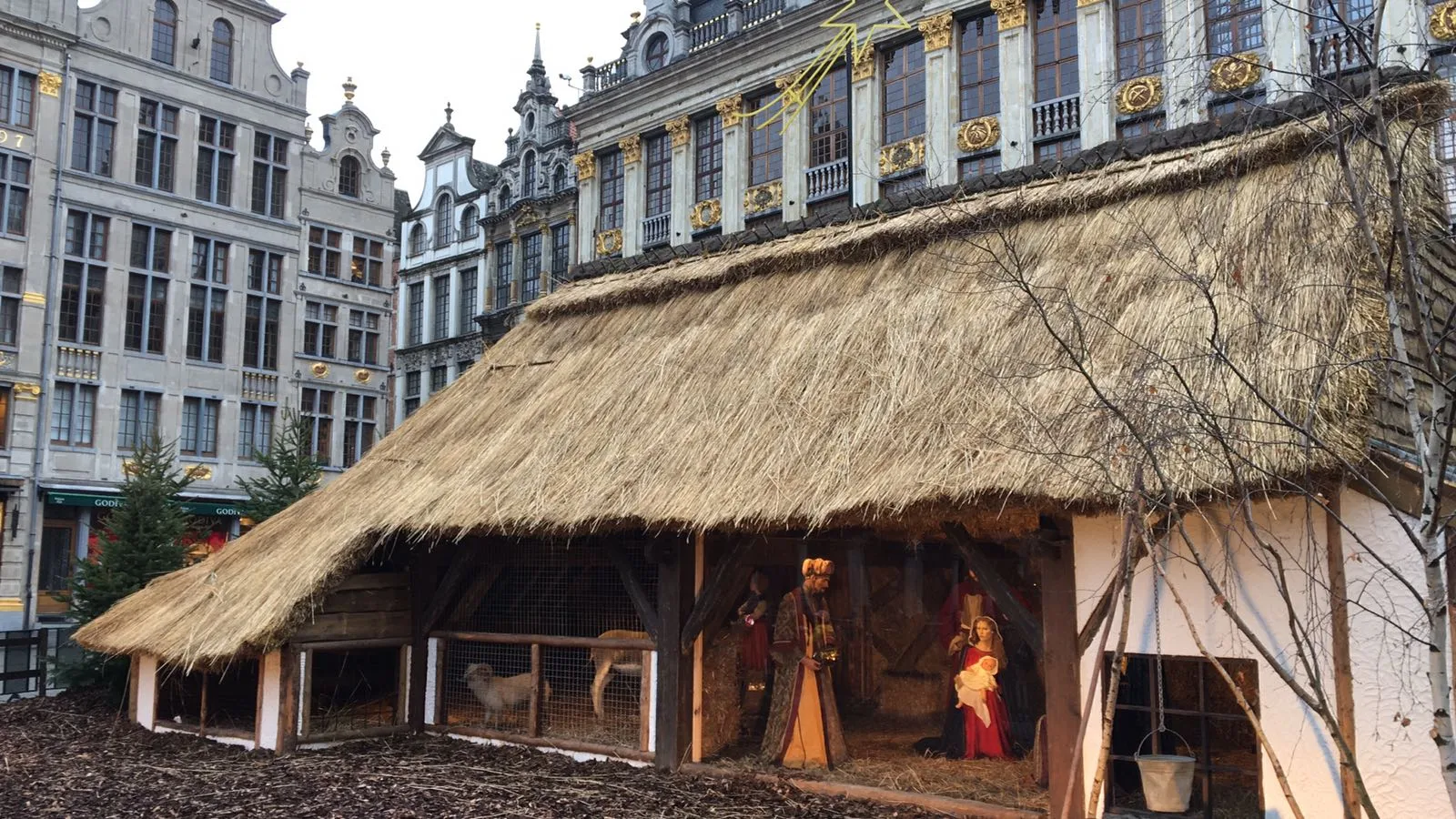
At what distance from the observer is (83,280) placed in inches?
1072

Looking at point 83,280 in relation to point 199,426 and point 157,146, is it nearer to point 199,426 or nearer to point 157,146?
point 157,146

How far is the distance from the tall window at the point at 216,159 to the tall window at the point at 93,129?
7.17ft

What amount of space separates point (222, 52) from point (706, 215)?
48.6ft

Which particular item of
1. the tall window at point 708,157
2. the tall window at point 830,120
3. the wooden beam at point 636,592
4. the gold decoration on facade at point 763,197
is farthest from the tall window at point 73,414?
the wooden beam at point 636,592

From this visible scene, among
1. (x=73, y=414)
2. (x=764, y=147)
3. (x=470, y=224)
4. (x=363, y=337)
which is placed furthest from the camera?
(x=470, y=224)

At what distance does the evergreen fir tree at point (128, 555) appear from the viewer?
52.2ft

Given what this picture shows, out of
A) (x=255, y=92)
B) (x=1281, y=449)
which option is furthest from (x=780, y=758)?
(x=255, y=92)

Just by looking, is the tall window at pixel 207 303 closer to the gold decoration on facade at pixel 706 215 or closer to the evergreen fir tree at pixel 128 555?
the evergreen fir tree at pixel 128 555

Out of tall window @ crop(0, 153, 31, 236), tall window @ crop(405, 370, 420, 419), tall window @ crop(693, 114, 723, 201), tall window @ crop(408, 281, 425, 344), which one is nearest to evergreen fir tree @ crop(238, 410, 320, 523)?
tall window @ crop(0, 153, 31, 236)

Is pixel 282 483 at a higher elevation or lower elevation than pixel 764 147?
lower

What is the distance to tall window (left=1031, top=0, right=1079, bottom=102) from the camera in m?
20.3

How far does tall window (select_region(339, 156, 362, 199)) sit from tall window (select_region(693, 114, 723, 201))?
1274cm

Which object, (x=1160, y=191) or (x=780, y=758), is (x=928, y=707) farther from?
(x=1160, y=191)

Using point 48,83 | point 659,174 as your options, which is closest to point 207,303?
point 48,83
